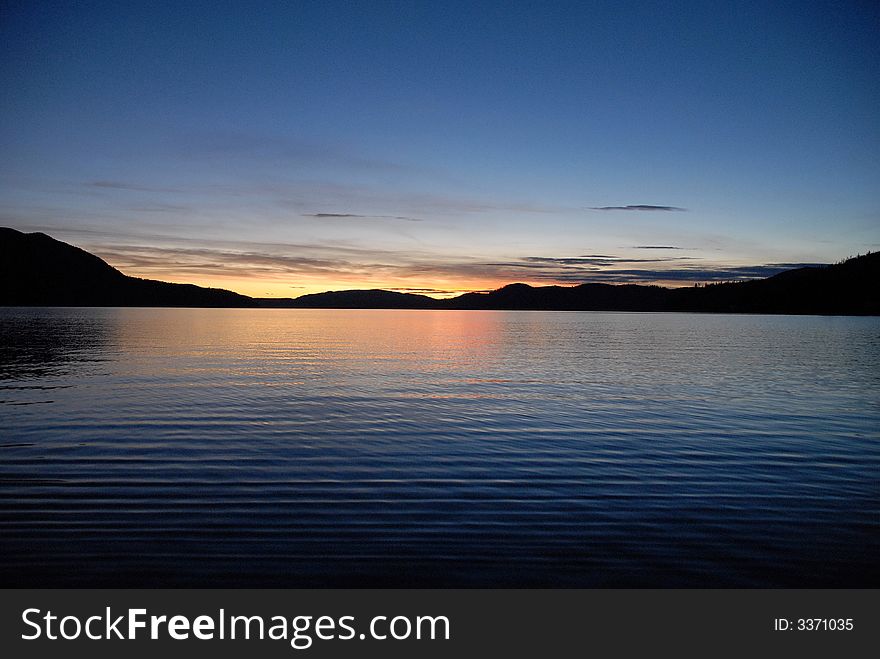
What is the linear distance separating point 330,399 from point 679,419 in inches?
646

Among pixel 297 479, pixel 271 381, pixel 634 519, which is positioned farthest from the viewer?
pixel 271 381

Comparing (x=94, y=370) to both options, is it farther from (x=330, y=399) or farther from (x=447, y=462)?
(x=447, y=462)

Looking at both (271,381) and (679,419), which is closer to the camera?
(679,419)

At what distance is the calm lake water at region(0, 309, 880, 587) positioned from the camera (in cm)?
915

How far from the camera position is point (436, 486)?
13758mm

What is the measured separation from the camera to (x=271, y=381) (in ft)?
117

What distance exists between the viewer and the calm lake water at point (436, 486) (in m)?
9.15

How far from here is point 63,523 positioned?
1068 centimetres
